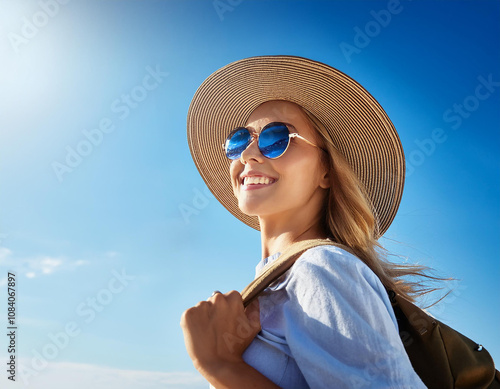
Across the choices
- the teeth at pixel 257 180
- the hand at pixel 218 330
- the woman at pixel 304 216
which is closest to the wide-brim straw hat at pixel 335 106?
the woman at pixel 304 216

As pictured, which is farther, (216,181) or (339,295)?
(216,181)

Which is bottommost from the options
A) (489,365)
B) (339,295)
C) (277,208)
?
(489,365)

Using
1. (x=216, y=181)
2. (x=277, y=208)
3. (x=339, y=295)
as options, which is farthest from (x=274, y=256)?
(x=216, y=181)

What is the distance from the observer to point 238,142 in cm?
312

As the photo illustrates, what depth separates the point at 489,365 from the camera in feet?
6.80

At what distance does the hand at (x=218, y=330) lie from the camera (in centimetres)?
192

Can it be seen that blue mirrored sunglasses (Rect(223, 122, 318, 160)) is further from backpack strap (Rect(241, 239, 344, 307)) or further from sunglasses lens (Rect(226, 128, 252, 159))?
backpack strap (Rect(241, 239, 344, 307))

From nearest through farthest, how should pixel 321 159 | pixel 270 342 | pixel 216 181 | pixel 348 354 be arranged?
pixel 348 354, pixel 270 342, pixel 321 159, pixel 216 181

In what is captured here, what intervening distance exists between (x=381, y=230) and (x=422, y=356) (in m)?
1.42

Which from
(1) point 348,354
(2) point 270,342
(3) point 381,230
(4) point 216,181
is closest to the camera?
(1) point 348,354

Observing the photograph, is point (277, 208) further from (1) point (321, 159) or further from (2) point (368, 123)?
(2) point (368, 123)

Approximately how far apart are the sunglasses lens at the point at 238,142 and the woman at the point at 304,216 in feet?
0.04

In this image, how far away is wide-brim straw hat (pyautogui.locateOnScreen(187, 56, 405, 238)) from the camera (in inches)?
121

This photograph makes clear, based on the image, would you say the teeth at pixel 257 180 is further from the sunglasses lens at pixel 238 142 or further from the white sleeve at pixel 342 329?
the white sleeve at pixel 342 329
